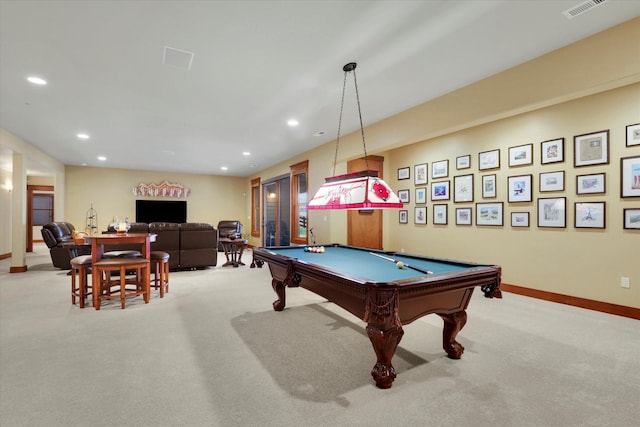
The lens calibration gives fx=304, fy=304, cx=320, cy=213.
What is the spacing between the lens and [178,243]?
240 inches

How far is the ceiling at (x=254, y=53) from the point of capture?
239 centimetres

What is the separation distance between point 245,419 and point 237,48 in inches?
119

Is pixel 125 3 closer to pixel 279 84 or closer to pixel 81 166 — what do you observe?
pixel 279 84

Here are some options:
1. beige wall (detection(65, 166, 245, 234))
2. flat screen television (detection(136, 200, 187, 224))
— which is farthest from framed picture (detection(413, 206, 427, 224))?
flat screen television (detection(136, 200, 187, 224))

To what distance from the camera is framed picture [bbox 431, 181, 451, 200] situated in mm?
5590

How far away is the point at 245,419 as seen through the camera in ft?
5.56

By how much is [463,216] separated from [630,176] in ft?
7.11

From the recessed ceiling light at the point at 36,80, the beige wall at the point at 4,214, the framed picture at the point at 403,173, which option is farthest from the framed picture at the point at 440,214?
the beige wall at the point at 4,214

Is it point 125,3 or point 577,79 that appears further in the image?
point 577,79

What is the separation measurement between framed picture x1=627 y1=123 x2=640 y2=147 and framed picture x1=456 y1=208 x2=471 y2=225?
84.4 inches

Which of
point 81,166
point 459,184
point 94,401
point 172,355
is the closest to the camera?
point 94,401

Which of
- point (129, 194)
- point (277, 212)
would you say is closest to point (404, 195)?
point (277, 212)

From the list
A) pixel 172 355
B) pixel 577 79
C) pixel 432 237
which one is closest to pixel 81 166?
pixel 172 355

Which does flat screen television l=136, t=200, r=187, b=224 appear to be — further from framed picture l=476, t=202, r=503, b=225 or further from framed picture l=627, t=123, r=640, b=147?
framed picture l=627, t=123, r=640, b=147
